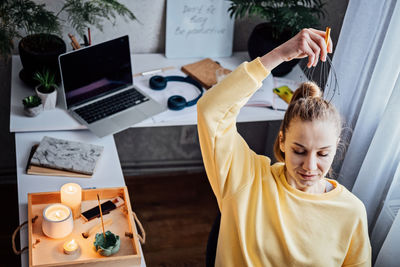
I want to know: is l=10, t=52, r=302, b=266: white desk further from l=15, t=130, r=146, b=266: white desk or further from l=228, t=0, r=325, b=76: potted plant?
l=228, t=0, r=325, b=76: potted plant

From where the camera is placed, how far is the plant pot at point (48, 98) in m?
1.74

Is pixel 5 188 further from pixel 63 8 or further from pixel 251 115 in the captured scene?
pixel 251 115

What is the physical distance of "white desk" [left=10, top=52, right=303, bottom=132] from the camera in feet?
5.59

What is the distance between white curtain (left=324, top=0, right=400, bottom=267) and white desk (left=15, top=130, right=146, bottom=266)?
0.84 metres

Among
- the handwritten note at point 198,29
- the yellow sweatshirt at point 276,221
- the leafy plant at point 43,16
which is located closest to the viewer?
the yellow sweatshirt at point 276,221

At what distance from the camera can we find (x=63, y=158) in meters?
A: 1.59

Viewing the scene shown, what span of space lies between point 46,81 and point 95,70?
0.60 ft

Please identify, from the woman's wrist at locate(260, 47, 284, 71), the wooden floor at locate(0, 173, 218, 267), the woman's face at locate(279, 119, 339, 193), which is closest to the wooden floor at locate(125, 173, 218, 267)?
the wooden floor at locate(0, 173, 218, 267)

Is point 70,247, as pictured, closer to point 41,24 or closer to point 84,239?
point 84,239

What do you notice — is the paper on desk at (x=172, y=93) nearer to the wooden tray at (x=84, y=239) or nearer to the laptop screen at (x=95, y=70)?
the laptop screen at (x=95, y=70)

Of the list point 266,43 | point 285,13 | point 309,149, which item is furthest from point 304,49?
point 266,43

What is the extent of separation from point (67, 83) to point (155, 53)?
0.60 m

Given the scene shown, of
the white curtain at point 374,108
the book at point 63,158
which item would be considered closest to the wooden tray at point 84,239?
the book at point 63,158

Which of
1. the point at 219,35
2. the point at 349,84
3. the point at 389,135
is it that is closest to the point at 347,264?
the point at 389,135
